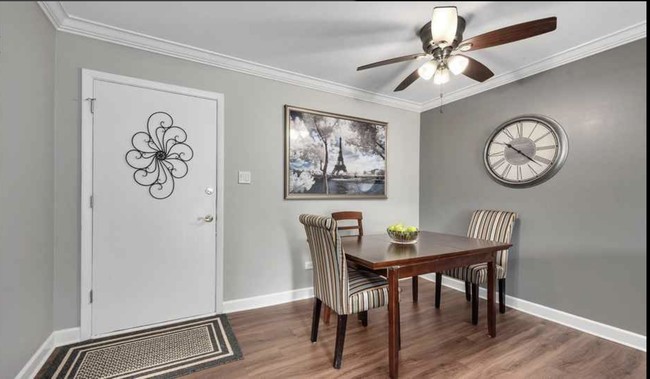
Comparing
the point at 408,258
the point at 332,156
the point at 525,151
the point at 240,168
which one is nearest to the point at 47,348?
the point at 240,168

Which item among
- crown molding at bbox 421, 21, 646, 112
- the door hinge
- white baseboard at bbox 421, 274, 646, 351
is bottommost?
white baseboard at bbox 421, 274, 646, 351

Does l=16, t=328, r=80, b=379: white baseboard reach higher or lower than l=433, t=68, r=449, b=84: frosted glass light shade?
lower

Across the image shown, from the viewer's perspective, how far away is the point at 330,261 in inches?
70.2

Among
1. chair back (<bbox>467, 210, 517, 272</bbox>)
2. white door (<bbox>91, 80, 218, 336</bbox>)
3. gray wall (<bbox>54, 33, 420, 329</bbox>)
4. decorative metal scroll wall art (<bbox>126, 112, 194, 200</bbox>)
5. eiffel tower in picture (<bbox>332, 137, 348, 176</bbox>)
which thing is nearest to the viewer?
gray wall (<bbox>54, 33, 420, 329</bbox>)

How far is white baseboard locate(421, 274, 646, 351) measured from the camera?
6.51 ft

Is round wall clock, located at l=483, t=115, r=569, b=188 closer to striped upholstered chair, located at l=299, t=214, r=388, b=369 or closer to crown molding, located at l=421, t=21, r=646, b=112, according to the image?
crown molding, located at l=421, t=21, r=646, b=112

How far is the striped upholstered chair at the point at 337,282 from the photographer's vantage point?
5.67 ft

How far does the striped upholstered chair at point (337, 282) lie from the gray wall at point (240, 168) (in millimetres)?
861

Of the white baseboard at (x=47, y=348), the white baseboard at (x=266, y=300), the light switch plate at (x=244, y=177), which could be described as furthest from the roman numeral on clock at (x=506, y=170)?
the white baseboard at (x=47, y=348)

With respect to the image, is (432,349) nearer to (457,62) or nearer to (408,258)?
(408,258)

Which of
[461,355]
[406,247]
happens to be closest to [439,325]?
[461,355]

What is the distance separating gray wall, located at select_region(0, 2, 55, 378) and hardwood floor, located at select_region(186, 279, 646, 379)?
0.96m

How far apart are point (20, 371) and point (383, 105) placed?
355cm

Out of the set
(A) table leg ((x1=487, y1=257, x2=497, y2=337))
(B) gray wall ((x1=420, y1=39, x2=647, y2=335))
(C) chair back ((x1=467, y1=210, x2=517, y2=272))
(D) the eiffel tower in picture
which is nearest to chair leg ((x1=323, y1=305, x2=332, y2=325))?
(A) table leg ((x1=487, y1=257, x2=497, y2=337))
